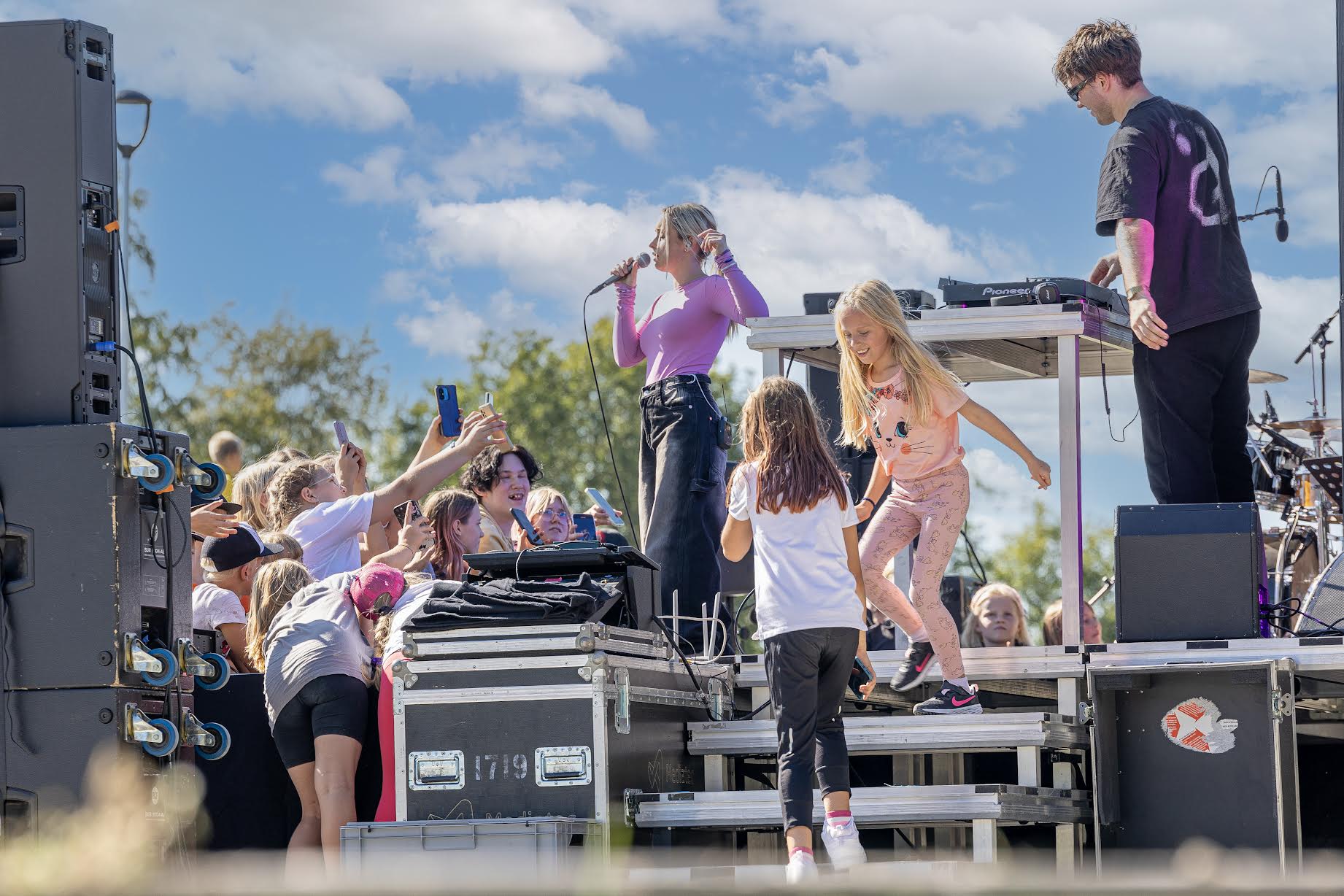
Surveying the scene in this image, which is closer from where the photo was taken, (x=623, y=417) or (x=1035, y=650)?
(x=1035, y=650)

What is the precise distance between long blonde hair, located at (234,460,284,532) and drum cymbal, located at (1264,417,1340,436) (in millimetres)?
8331

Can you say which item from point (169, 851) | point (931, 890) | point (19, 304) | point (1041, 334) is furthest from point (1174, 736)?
point (931, 890)

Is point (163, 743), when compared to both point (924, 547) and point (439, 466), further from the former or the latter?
point (924, 547)

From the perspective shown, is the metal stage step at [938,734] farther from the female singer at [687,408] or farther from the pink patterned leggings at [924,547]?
the female singer at [687,408]

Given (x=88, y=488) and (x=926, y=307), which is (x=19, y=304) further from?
(x=926, y=307)

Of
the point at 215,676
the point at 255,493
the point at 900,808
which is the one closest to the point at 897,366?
the point at 900,808

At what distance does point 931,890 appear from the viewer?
163 centimetres

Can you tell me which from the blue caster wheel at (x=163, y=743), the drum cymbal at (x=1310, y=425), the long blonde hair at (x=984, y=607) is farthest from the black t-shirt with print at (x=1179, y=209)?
the drum cymbal at (x=1310, y=425)

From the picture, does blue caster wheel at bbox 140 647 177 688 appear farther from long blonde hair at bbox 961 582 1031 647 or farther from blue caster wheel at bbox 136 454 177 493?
long blonde hair at bbox 961 582 1031 647

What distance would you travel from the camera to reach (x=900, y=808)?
5504mm

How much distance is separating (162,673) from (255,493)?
3422 mm

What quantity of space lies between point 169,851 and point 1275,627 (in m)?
4.18

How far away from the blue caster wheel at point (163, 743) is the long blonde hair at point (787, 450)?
2035 millimetres

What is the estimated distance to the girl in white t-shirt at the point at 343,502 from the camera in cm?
654
